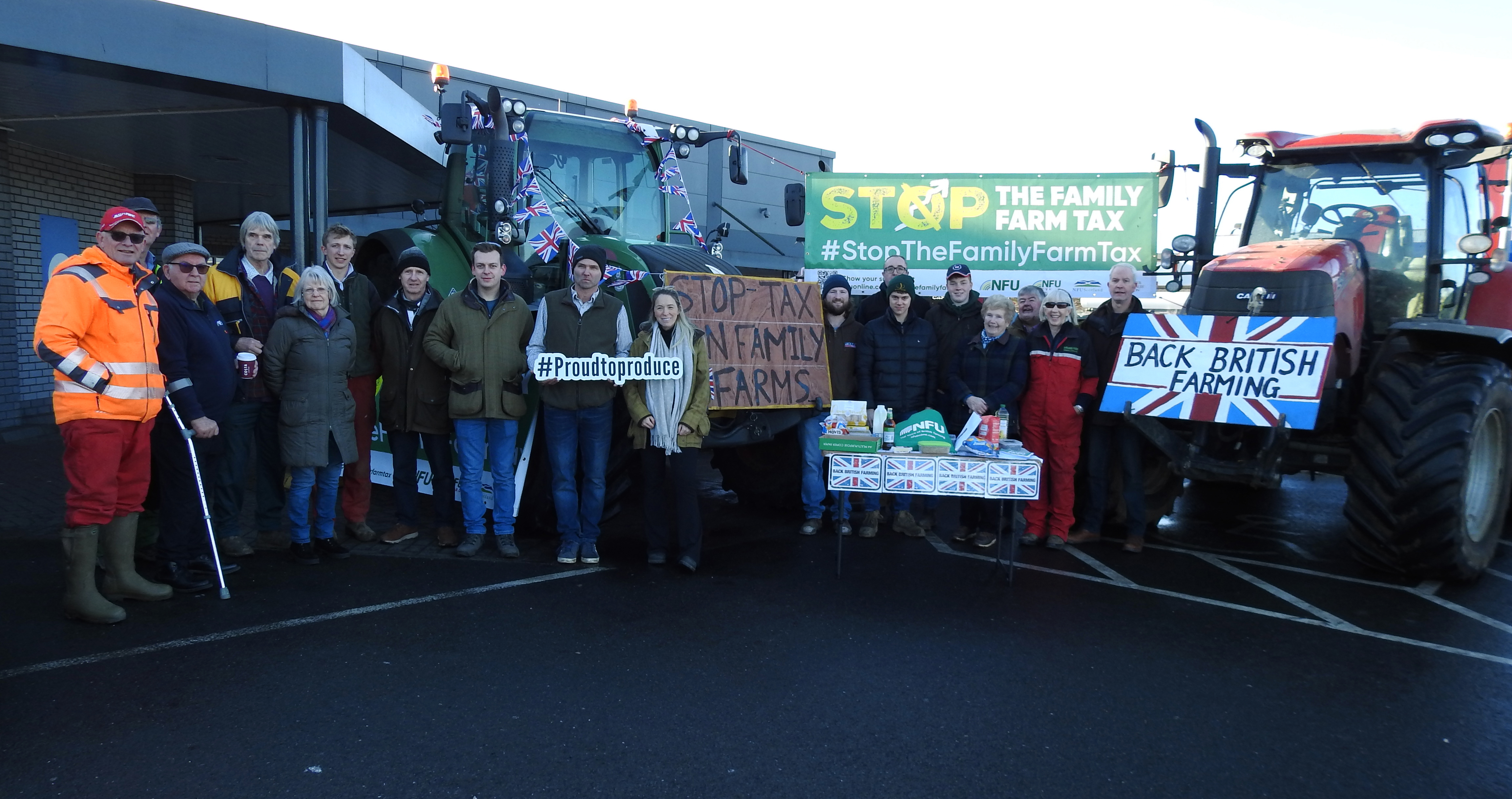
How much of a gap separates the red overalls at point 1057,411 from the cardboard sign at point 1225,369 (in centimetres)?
20

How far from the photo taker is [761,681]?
4.06 m

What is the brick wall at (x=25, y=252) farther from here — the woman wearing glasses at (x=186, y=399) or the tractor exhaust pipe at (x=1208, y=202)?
the tractor exhaust pipe at (x=1208, y=202)

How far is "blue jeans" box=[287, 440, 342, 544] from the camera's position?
5.72 meters

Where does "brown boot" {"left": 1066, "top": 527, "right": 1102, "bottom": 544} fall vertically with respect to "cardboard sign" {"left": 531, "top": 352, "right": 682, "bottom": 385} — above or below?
below

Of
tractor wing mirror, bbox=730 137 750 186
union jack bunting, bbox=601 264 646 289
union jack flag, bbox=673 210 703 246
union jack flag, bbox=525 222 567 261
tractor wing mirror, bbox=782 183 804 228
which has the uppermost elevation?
tractor wing mirror, bbox=730 137 750 186

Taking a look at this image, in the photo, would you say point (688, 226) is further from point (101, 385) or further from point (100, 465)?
point (100, 465)

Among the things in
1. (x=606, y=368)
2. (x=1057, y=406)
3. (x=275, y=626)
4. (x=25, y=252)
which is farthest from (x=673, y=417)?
(x=25, y=252)

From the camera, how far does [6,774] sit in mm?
3102

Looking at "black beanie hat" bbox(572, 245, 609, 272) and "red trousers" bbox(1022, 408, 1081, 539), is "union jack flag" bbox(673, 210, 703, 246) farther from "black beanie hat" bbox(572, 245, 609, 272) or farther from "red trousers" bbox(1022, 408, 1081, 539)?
"red trousers" bbox(1022, 408, 1081, 539)

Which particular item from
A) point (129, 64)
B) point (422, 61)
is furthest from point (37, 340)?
point (422, 61)

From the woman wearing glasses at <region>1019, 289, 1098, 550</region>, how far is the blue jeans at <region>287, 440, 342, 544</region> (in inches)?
177

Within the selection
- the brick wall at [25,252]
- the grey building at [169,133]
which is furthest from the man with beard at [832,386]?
the brick wall at [25,252]

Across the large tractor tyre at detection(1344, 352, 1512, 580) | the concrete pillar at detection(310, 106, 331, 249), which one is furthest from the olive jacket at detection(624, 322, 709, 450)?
the concrete pillar at detection(310, 106, 331, 249)

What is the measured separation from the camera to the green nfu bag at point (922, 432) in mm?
5723
